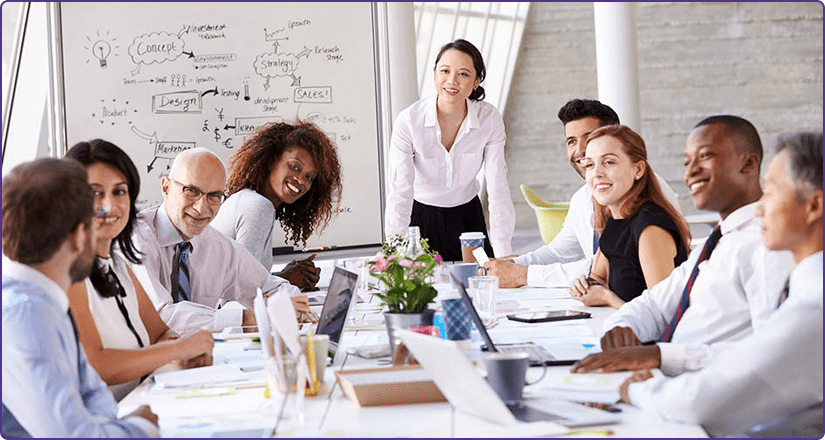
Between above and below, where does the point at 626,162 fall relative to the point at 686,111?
below

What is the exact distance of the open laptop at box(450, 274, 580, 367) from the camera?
198 cm

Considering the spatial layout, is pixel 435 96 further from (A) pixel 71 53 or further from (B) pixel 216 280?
(A) pixel 71 53

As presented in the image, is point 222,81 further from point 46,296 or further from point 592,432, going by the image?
point 592,432

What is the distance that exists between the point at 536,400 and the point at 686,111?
12686 millimetres

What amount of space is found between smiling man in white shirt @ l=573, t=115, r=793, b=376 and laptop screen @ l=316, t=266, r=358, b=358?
570mm

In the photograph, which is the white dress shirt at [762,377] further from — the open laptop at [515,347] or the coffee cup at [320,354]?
the coffee cup at [320,354]

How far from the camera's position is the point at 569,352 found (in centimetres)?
214

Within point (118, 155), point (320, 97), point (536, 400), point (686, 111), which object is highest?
point (686, 111)

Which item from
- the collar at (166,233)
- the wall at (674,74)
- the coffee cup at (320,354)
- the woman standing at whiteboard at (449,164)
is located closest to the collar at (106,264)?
the coffee cup at (320,354)

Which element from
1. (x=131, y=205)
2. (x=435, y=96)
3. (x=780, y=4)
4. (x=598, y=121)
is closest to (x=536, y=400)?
(x=131, y=205)

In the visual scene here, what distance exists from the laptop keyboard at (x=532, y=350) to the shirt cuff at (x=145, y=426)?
31.5 inches

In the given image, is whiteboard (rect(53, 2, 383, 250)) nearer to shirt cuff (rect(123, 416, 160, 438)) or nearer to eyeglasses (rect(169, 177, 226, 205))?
eyeglasses (rect(169, 177, 226, 205))

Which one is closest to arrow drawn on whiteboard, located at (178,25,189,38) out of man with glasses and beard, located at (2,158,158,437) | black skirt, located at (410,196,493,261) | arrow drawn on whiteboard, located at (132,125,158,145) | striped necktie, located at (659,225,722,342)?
arrow drawn on whiteboard, located at (132,125,158,145)

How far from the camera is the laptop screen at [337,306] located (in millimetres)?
2230
